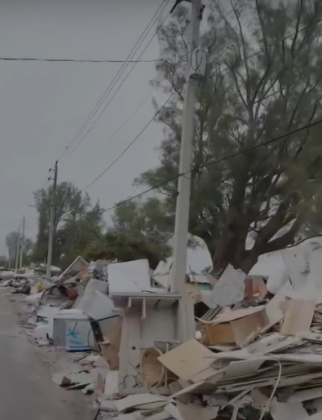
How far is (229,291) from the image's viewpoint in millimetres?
10930

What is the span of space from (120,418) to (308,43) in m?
15.7

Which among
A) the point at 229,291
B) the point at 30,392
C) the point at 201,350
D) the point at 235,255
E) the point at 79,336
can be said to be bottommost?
the point at 30,392

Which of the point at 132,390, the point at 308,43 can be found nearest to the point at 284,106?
the point at 308,43

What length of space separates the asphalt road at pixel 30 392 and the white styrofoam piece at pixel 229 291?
12.3 feet

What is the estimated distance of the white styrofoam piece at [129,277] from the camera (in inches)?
467

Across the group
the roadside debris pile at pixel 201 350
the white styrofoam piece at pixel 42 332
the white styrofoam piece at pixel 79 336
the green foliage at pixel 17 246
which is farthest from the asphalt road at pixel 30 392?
the green foliage at pixel 17 246

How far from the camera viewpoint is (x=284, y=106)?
17656mm

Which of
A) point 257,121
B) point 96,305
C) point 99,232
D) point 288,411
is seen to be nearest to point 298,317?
point 288,411

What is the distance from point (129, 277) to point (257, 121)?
28.0ft

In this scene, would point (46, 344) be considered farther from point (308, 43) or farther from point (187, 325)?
point (308, 43)

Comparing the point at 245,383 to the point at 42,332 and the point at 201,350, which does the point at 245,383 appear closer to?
the point at 201,350

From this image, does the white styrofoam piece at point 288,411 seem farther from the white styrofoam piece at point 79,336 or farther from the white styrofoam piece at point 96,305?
the white styrofoam piece at point 79,336

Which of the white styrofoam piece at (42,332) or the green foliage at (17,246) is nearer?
the white styrofoam piece at (42,332)

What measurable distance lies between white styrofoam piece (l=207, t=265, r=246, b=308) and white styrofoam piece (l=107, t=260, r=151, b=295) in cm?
176
